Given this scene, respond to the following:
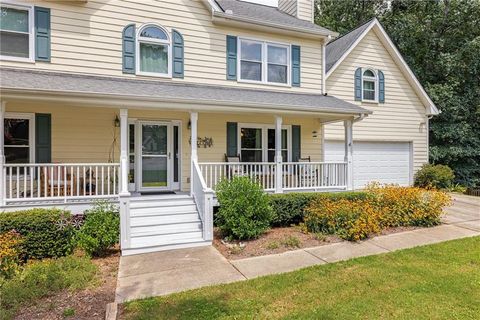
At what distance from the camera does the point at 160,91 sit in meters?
8.19

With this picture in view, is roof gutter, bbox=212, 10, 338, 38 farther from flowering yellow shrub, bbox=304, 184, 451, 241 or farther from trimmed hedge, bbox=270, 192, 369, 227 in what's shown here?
flowering yellow shrub, bbox=304, 184, 451, 241

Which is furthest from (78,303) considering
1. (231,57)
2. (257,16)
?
(257,16)

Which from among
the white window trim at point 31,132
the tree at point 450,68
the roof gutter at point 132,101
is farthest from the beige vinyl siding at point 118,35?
the tree at point 450,68

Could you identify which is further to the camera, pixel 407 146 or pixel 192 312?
pixel 407 146

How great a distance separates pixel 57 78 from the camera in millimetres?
7922

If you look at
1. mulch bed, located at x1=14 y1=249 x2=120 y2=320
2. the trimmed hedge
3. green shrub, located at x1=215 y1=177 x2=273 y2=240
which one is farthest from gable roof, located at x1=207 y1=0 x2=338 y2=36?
mulch bed, located at x1=14 y1=249 x2=120 y2=320

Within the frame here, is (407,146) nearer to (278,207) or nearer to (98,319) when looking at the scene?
(278,207)

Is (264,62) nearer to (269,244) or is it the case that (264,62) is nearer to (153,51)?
(153,51)

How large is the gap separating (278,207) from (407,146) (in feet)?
29.5

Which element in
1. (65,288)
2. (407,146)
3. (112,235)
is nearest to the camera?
(65,288)

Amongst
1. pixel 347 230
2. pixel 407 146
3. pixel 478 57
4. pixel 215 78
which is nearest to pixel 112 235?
pixel 347 230

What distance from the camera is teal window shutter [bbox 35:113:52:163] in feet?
26.7

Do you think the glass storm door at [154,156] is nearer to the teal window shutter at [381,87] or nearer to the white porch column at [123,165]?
the white porch column at [123,165]

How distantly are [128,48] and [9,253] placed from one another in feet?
20.3
